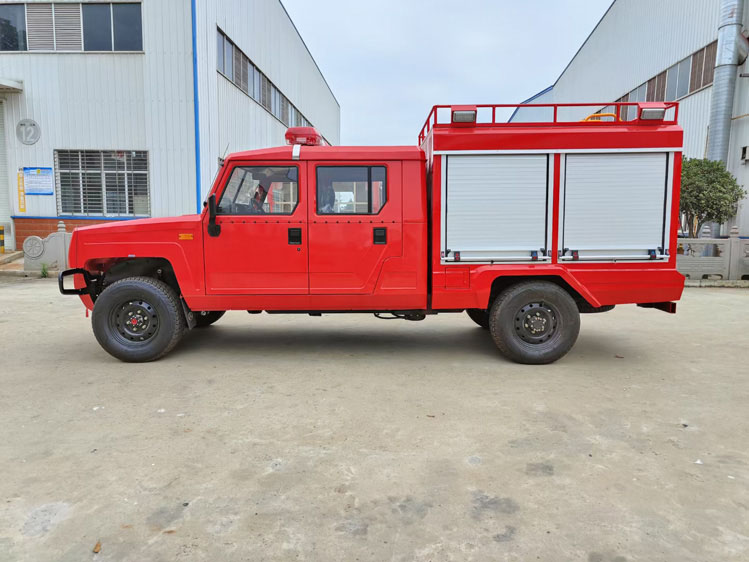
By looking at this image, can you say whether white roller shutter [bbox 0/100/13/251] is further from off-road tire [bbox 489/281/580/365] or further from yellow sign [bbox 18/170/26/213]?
off-road tire [bbox 489/281/580/365]

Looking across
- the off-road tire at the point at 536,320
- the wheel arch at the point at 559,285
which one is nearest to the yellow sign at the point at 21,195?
the wheel arch at the point at 559,285

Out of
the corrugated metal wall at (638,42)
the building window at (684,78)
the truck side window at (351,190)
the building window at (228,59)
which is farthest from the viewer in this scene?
the building window at (684,78)

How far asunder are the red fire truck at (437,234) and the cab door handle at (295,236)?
0.04ft

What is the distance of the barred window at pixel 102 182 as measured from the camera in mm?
15617

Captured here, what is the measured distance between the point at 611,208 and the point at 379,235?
2.54m

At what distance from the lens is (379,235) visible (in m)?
5.52

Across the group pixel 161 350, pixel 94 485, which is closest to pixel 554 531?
pixel 94 485

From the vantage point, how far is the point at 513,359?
5.62 m

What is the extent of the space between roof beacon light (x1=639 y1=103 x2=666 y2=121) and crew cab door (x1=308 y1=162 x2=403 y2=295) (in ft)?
8.66

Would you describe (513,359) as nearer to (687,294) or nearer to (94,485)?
(94,485)

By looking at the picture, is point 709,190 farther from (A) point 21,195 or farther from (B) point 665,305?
(A) point 21,195

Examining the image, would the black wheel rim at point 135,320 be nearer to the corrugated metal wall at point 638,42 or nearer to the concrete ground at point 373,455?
the concrete ground at point 373,455

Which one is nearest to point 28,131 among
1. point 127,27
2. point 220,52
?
point 127,27

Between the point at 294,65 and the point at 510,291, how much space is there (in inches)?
1010
